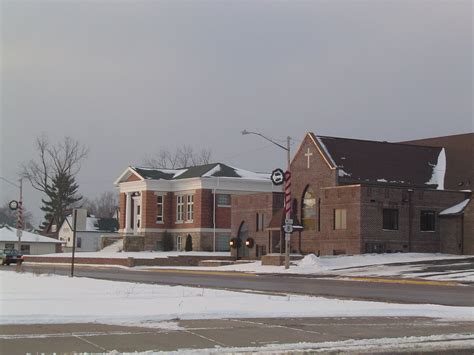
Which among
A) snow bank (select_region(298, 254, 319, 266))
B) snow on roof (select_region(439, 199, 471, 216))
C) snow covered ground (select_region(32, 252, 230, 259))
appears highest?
snow on roof (select_region(439, 199, 471, 216))

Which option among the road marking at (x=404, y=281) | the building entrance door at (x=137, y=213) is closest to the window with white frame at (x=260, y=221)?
the building entrance door at (x=137, y=213)

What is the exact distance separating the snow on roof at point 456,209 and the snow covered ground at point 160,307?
3541 cm

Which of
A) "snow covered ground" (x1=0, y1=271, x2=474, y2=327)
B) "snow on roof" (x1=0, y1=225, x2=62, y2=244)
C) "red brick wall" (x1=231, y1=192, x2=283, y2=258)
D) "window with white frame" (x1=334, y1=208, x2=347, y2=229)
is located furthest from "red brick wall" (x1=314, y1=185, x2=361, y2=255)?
"snow on roof" (x1=0, y1=225, x2=62, y2=244)

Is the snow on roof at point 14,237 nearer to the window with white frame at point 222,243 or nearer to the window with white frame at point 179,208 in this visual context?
the window with white frame at point 179,208

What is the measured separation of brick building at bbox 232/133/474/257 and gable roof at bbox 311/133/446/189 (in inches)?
3.0

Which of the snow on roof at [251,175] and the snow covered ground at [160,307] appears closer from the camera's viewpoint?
the snow covered ground at [160,307]

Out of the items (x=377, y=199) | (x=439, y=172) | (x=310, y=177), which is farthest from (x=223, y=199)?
(x=377, y=199)

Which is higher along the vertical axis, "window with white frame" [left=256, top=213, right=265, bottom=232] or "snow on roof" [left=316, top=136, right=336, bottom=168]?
"snow on roof" [left=316, top=136, right=336, bottom=168]

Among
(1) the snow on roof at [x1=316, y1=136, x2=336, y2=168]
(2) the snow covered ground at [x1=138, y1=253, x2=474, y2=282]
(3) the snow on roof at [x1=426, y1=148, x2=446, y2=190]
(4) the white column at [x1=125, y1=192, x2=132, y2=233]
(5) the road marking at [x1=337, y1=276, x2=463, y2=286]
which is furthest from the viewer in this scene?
(4) the white column at [x1=125, y1=192, x2=132, y2=233]

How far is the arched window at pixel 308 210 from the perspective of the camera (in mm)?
56125

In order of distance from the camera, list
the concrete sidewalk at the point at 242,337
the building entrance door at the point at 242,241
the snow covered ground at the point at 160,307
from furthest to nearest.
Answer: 1. the building entrance door at the point at 242,241
2. the snow covered ground at the point at 160,307
3. the concrete sidewalk at the point at 242,337

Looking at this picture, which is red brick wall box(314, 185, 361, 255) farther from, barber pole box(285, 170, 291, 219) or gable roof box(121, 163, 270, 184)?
gable roof box(121, 163, 270, 184)

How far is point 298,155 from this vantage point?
192 feet

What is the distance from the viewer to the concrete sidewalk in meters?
10.3
